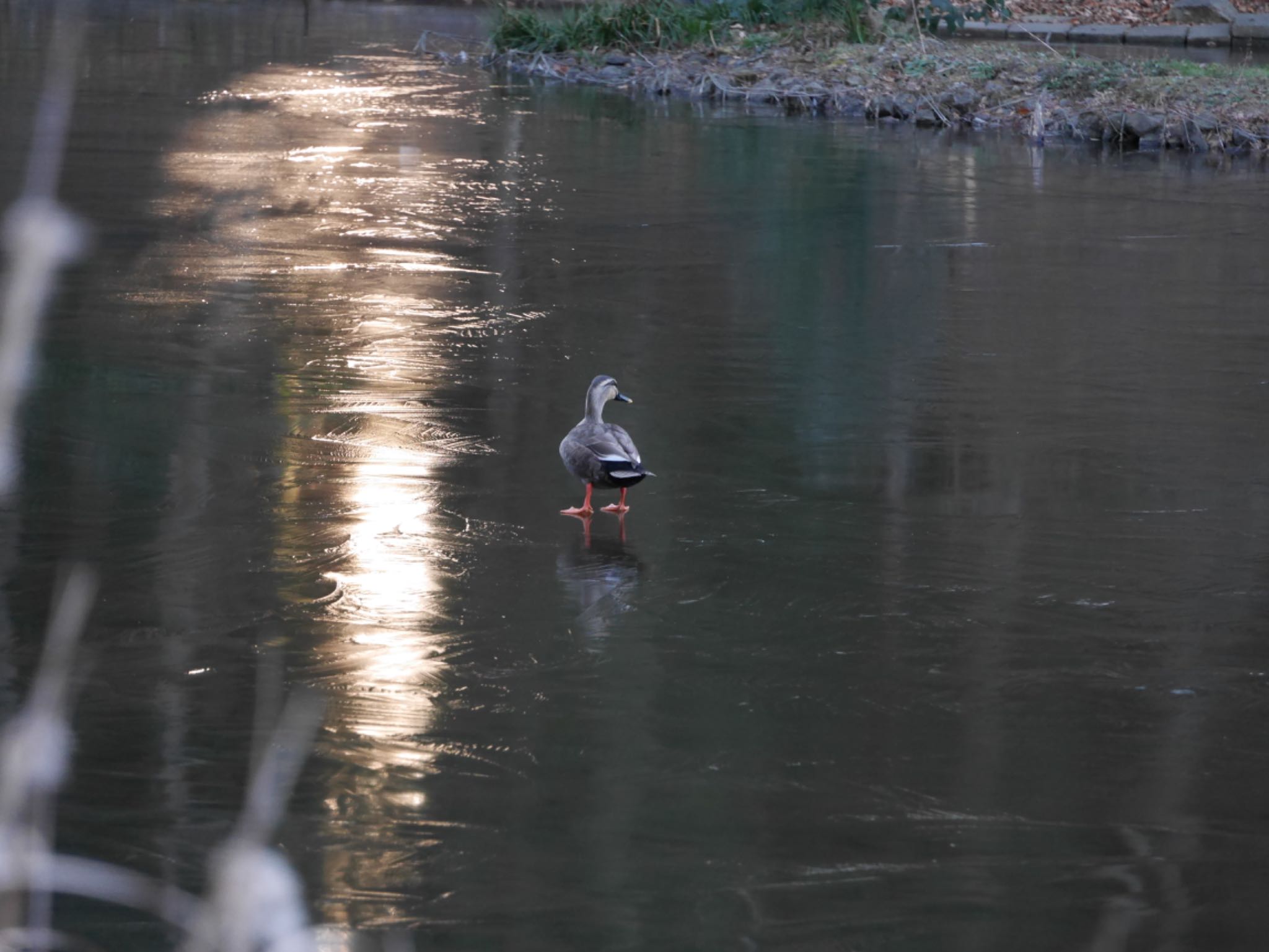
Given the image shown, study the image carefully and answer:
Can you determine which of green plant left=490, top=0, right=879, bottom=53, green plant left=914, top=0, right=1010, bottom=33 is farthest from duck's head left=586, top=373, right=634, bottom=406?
green plant left=490, top=0, right=879, bottom=53

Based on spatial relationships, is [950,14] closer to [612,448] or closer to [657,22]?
[657,22]

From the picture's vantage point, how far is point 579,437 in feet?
22.9

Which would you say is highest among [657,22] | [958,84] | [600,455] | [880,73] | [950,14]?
[950,14]

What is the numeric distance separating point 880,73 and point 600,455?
1802 cm

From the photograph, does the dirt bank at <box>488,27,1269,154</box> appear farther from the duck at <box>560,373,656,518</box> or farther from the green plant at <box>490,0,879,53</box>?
the duck at <box>560,373,656,518</box>

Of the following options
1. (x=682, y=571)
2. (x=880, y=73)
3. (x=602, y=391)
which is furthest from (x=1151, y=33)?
(x=682, y=571)

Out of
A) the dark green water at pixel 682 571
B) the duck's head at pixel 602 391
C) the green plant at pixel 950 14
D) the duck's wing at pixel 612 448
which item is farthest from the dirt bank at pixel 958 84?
the duck's wing at pixel 612 448

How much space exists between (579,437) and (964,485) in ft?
6.29

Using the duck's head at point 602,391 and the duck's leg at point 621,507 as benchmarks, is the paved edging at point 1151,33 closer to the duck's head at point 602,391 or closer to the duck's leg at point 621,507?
the duck's head at point 602,391

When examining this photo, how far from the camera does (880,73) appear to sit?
2342 centimetres

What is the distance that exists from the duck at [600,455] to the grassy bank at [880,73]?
14.3m

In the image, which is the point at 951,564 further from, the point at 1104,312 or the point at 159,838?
the point at 1104,312

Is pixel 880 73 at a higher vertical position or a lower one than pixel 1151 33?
lower

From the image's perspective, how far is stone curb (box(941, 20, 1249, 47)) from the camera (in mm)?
31750
